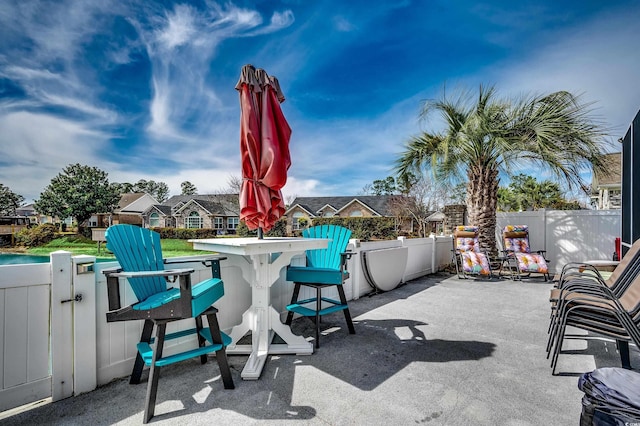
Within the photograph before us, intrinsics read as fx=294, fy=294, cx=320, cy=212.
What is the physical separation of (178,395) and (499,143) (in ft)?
22.4

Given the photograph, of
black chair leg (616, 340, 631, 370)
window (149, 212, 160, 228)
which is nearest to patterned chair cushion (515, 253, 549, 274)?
black chair leg (616, 340, 631, 370)

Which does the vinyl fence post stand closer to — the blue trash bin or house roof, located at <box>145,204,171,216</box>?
the blue trash bin

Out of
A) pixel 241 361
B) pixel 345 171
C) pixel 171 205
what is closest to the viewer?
pixel 241 361

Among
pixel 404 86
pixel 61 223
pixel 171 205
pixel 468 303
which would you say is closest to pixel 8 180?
pixel 61 223

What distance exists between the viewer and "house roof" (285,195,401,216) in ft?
86.8

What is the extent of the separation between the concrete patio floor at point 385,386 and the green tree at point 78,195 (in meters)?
34.1

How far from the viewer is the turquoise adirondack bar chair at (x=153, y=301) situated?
173 cm

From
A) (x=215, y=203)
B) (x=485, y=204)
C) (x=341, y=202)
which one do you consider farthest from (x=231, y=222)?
(x=485, y=204)

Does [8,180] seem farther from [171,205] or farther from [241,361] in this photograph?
[241,361]

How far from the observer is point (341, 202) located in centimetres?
2869

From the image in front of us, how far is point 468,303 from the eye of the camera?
4266 mm

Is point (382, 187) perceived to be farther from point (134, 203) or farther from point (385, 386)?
point (385, 386)

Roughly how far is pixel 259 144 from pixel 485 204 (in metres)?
6.34

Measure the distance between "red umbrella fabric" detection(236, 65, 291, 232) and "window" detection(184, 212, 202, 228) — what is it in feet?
97.4
